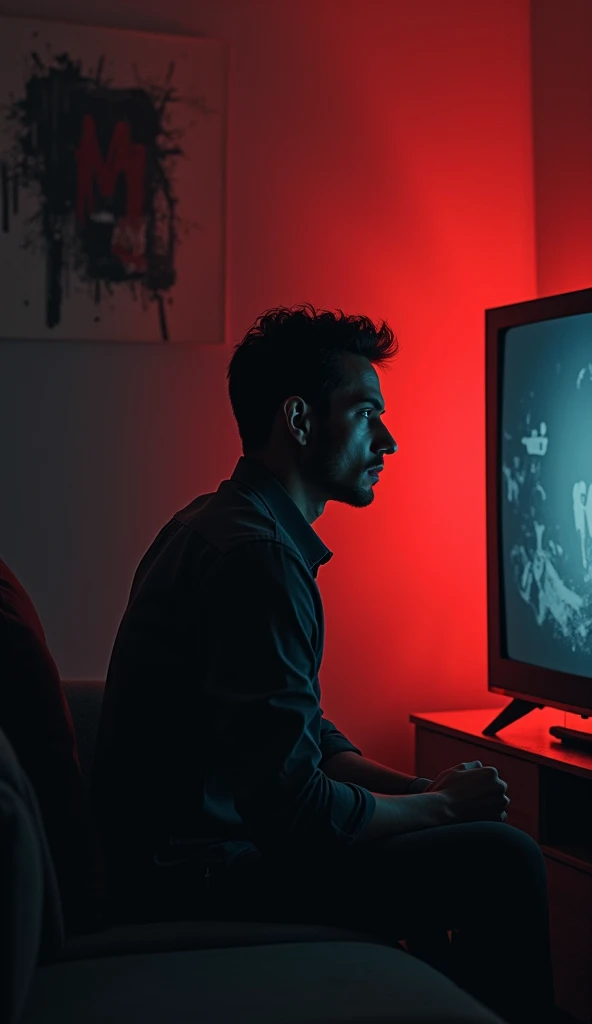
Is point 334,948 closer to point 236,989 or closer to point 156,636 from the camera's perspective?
point 236,989

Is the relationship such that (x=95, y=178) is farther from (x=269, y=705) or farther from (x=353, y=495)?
(x=269, y=705)

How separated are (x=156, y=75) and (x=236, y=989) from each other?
7.77 feet

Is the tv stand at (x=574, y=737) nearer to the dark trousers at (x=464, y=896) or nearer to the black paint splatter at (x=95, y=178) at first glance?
the dark trousers at (x=464, y=896)

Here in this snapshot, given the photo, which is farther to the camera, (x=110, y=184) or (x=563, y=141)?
(x=563, y=141)

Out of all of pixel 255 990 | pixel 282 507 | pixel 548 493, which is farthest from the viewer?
pixel 548 493

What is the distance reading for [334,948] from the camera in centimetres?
132

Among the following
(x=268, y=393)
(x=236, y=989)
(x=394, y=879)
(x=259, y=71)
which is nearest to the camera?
(x=236, y=989)

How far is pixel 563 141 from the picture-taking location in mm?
2939

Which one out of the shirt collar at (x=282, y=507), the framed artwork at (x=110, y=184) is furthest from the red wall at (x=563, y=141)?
the shirt collar at (x=282, y=507)

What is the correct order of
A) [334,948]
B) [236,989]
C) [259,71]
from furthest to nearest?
1. [259,71]
2. [334,948]
3. [236,989]

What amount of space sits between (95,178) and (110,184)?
1.6 inches

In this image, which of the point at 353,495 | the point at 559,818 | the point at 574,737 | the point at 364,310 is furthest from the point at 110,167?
the point at 559,818

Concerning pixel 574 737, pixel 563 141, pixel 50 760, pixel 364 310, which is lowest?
pixel 574 737

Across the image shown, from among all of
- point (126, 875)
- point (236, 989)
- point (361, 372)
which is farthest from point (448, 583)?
point (236, 989)
